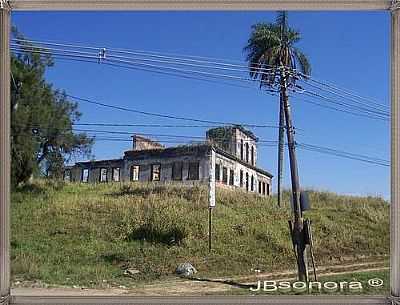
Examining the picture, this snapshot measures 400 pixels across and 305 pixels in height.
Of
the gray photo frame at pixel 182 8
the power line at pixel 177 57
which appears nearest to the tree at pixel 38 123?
the power line at pixel 177 57

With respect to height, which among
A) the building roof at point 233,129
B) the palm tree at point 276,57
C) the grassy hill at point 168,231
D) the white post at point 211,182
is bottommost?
the grassy hill at point 168,231

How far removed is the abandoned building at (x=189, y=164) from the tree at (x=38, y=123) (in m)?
0.13

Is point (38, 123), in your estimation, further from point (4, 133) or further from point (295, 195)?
point (295, 195)

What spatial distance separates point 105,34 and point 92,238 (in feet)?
3.82

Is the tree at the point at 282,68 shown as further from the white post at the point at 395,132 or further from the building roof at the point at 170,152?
the white post at the point at 395,132

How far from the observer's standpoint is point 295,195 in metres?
3.61

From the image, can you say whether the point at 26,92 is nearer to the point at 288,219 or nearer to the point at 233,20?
the point at 233,20

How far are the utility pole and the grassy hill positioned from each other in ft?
0.17

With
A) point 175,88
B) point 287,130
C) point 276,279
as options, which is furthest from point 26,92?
point 276,279

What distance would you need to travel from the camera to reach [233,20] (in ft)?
11.5

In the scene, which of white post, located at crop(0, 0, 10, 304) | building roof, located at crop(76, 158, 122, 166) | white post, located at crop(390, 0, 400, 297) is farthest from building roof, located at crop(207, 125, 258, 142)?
white post, located at crop(0, 0, 10, 304)

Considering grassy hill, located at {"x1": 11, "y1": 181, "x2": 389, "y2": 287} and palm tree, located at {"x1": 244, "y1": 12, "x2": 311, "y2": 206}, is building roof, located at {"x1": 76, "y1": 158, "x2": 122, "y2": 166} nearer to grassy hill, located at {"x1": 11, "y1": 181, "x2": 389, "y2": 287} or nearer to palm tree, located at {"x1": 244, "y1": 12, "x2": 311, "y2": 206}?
grassy hill, located at {"x1": 11, "y1": 181, "x2": 389, "y2": 287}

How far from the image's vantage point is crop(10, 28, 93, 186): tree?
3.40 meters

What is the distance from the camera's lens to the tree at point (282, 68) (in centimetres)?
354
